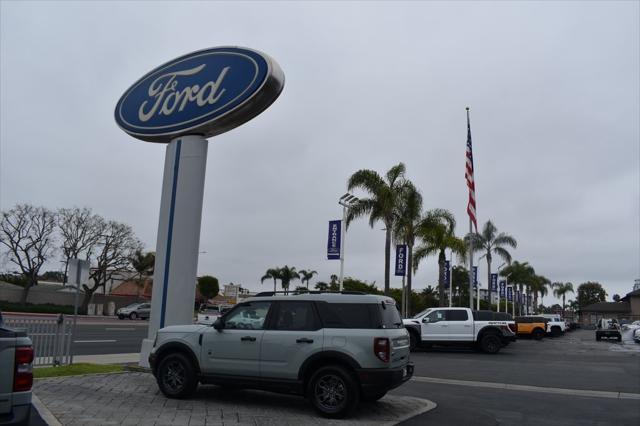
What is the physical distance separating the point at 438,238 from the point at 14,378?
103 ft

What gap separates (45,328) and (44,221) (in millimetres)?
44258

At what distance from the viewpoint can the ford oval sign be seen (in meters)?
12.2

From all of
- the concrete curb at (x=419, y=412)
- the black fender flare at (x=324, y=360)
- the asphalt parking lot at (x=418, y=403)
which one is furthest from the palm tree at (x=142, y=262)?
the black fender flare at (x=324, y=360)

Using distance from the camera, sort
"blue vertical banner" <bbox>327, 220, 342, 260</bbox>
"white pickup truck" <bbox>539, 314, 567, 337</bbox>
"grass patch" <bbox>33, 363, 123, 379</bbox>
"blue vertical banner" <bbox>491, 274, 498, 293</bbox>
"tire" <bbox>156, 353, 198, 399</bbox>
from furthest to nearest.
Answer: "blue vertical banner" <bbox>491, 274, 498, 293</bbox> < "white pickup truck" <bbox>539, 314, 567, 337</bbox> < "blue vertical banner" <bbox>327, 220, 342, 260</bbox> < "grass patch" <bbox>33, 363, 123, 379</bbox> < "tire" <bbox>156, 353, 198, 399</bbox>

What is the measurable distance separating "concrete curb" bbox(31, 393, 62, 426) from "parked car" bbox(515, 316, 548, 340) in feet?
120

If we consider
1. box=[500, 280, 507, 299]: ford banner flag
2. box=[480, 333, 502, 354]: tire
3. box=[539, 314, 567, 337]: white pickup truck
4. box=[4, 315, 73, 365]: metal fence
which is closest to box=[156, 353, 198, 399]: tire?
box=[4, 315, 73, 365]: metal fence

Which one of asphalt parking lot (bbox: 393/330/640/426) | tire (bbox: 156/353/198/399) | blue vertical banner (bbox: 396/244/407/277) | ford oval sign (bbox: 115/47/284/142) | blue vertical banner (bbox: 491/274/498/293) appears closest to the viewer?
tire (bbox: 156/353/198/399)

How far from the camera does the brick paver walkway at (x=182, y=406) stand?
792cm

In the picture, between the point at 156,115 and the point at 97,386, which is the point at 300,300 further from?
the point at 156,115

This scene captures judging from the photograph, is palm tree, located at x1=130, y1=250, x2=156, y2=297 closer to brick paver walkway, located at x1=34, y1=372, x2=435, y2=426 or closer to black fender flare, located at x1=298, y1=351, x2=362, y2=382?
brick paver walkway, located at x1=34, y1=372, x2=435, y2=426

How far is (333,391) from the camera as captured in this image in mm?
8414

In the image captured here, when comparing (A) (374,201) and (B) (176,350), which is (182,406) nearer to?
(B) (176,350)

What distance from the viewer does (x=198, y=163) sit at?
1294cm

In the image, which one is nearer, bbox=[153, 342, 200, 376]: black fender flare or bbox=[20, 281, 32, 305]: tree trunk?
bbox=[153, 342, 200, 376]: black fender flare
